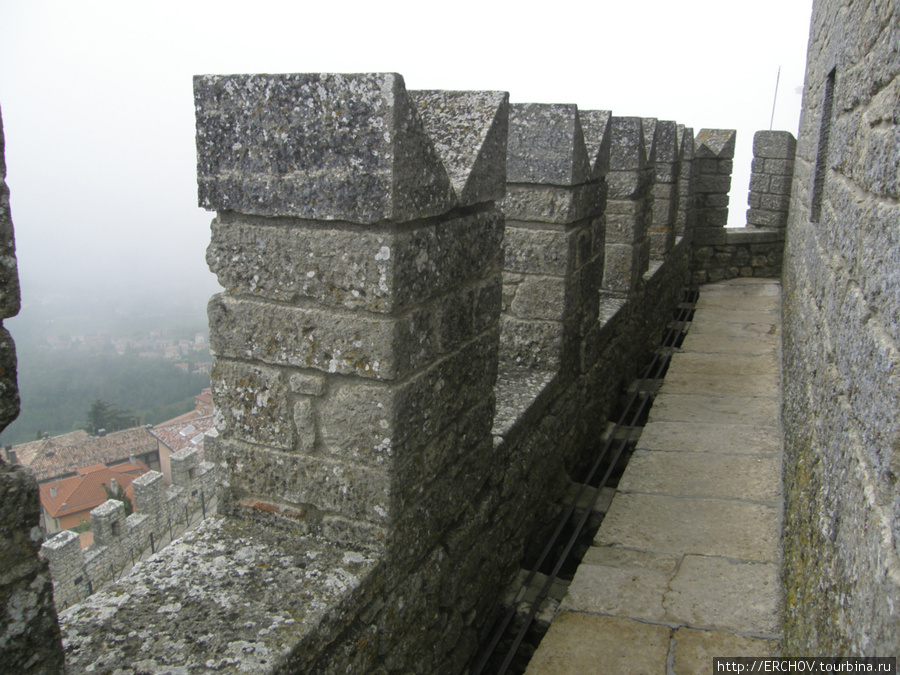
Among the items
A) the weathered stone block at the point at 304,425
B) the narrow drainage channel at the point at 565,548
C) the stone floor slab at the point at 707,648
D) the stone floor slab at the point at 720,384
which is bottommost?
the narrow drainage channel at the point at 565,548

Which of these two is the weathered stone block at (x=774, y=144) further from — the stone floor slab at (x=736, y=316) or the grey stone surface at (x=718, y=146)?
the stone floor slab at (x=736, y=316)

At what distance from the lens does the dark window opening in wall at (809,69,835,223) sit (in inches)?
165

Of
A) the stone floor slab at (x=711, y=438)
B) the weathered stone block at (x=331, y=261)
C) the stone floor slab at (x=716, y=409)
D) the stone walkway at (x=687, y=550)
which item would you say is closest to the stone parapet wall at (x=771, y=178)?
the stone walkway at (x=687, y=550)

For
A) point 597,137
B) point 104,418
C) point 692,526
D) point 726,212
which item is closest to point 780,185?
point 726,212

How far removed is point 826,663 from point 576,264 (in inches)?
98.7

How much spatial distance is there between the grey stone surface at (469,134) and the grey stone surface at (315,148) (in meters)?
0.23

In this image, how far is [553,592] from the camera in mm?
3170

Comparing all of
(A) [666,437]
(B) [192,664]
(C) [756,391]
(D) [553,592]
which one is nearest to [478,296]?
(B) [192,664]

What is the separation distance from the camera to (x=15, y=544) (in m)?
1.12

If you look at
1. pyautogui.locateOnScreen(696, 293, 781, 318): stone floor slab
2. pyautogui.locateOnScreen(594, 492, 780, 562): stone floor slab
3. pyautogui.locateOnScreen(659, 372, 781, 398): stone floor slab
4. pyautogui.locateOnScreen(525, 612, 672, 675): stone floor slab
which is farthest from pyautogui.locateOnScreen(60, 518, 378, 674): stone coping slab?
pyautogui.locateOnScreen(696, 293, 781, 318): stone floor slab

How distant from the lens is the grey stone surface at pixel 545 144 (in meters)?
3.46

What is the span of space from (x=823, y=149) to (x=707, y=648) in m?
3.26

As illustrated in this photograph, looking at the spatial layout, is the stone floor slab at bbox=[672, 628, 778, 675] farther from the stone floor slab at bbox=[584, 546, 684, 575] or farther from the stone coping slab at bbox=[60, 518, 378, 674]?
the stone coping slab at bbox=[60, 518, 378, 674]

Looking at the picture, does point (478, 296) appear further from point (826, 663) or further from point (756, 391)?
point (756, 391)
